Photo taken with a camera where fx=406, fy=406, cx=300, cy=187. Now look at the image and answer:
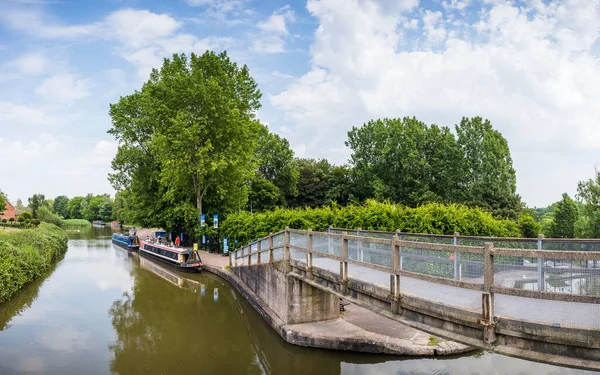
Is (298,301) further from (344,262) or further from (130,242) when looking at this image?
(130,242)

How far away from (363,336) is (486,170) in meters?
33.2

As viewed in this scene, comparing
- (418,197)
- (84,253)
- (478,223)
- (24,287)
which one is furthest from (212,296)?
(418,197)

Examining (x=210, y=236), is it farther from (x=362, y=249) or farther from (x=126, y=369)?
(x=362, y=249)

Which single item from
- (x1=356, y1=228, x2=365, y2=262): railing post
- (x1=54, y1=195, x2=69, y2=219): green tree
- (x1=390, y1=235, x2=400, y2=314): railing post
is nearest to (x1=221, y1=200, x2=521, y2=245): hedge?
(x1=356, y1=228, x2=365, y2=262): railing post

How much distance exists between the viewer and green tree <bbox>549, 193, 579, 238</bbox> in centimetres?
3858

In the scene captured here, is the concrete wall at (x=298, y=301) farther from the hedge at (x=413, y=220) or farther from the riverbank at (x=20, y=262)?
the riverbank at (x=20, y=262)

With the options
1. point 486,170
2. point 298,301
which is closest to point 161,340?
point 298,301

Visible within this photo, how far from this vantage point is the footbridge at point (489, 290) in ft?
15.2

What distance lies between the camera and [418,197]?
40.3 m

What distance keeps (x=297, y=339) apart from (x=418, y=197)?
104ft

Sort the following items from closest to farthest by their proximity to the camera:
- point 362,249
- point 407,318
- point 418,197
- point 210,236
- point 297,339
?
point 407,318 → point 362,249 → point 297,339 → point 210,236 → point 418,197

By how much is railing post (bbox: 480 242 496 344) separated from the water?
172 inches

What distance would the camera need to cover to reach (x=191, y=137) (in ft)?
93.3

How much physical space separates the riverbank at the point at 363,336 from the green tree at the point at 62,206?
159m
